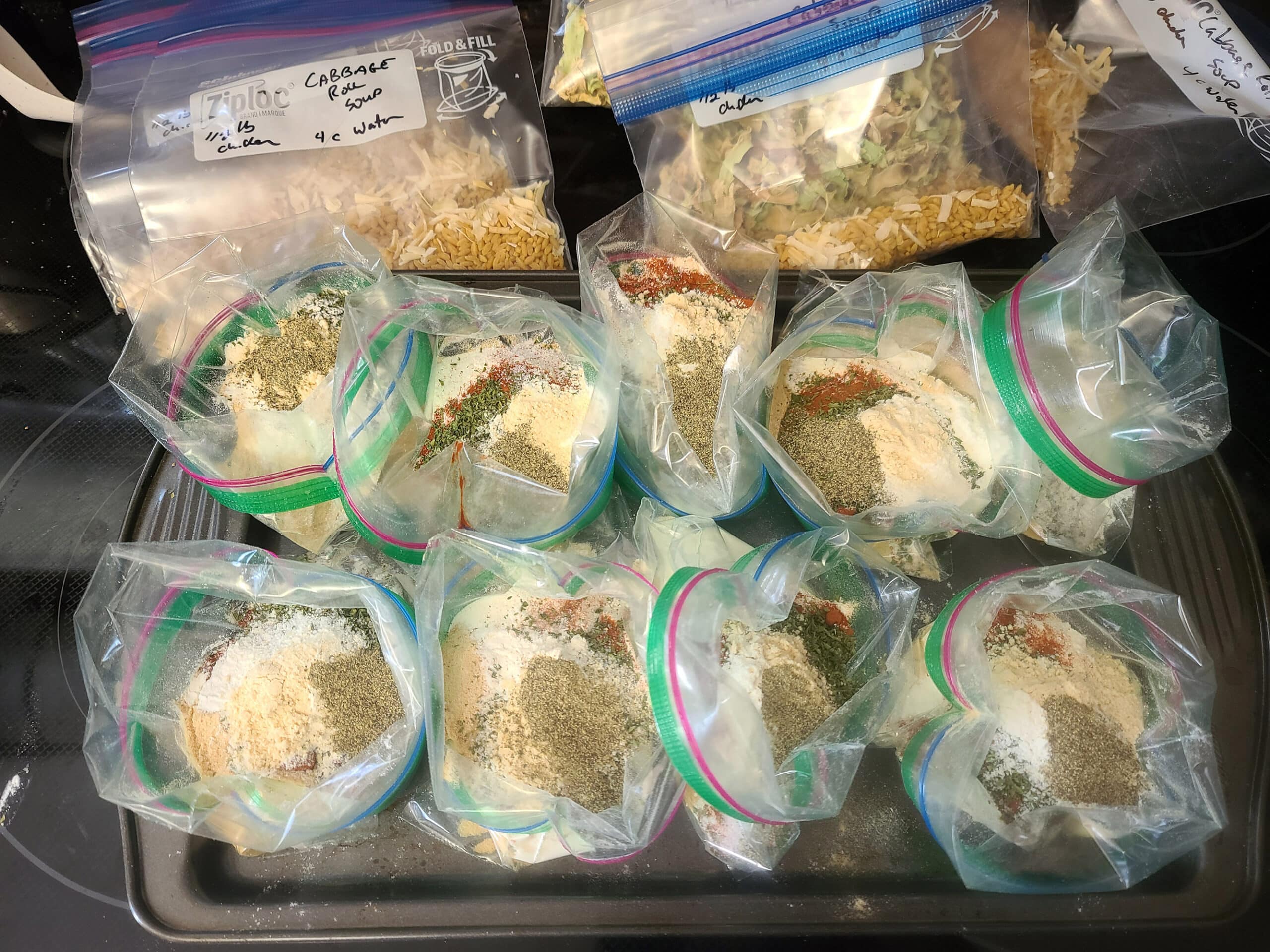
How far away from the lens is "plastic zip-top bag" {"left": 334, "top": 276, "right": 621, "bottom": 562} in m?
0.69

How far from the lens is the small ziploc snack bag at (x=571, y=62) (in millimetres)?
916

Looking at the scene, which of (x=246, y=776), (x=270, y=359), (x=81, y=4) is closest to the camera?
(x=246, y=776)

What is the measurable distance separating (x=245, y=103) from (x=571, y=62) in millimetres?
406

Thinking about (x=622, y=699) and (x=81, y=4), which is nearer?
(x=622, y=699)

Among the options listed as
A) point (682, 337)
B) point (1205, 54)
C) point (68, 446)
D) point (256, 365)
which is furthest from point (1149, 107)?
point (68, 446)

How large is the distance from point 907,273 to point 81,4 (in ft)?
4.00

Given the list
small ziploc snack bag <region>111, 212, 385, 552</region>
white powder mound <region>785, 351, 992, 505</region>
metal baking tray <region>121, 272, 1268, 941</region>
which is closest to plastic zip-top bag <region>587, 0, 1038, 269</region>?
white powder mound <region>785, 351, 992, 505</region>

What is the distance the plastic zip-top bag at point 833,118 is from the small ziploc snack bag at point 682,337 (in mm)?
88

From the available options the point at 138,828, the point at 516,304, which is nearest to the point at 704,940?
the point at 138,828

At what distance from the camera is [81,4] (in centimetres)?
107

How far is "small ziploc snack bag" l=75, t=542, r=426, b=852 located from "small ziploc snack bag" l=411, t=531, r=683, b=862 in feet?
0.13

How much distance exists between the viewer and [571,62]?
0.94m

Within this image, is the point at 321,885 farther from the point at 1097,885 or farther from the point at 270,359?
the point at 1097,885

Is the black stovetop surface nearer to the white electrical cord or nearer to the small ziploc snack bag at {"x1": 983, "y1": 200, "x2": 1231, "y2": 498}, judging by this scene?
the white electrical cord
